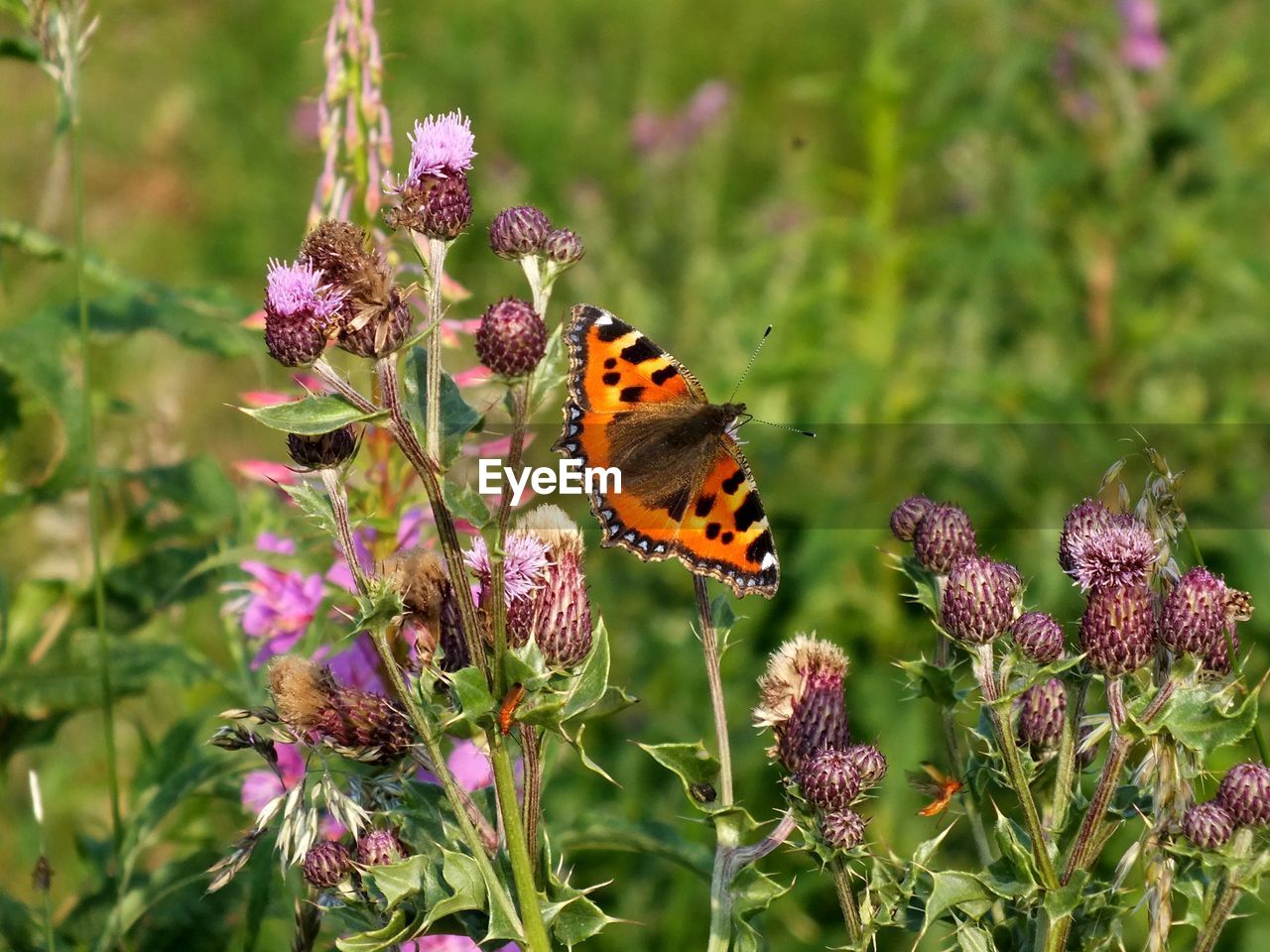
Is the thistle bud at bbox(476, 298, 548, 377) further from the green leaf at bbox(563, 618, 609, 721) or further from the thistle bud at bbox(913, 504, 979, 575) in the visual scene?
the thistle bud at bbox(913, 504, 979, 575)

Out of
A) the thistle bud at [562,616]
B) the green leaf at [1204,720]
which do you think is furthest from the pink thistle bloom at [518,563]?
A: the green leaf at [1204,720]

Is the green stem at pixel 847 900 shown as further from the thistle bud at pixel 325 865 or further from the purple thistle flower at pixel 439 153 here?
the purple thistle flower at pixel 439 153

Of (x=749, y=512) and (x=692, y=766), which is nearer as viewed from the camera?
(x=692, y=766)

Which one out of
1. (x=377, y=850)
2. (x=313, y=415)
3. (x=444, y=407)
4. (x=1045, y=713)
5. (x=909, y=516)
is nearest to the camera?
(x=313, y=415)

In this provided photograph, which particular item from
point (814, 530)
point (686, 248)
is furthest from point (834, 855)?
point (686, 248)

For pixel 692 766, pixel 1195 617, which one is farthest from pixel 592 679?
pixel 1195 617

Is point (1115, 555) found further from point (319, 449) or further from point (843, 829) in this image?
point (319, 449)

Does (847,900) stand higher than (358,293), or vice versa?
(358,293)
